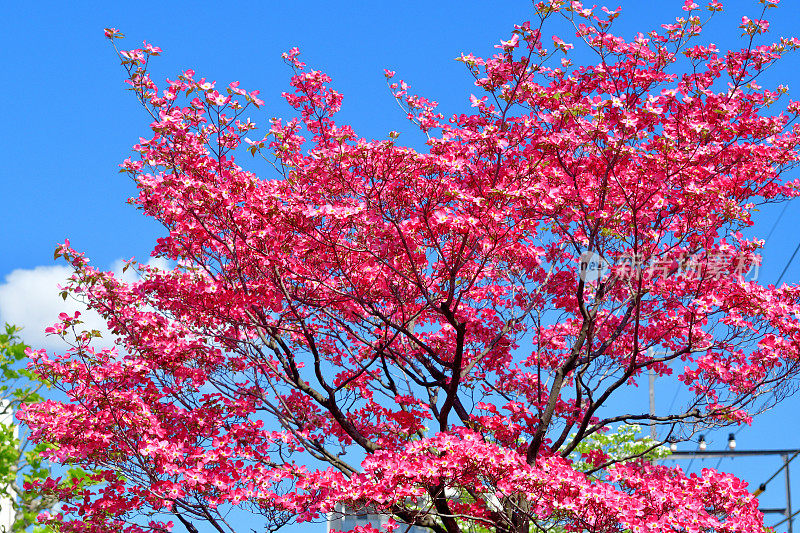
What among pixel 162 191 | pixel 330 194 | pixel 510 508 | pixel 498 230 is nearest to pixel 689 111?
pixel 498 230

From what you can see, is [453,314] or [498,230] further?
[453,314]

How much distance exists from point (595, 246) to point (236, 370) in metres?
4.67

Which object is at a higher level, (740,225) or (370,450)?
(740,225)

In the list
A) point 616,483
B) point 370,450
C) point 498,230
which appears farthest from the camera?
point 370,450

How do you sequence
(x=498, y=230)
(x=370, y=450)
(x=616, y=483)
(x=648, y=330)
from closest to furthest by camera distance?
(x=498, y=230) < (x=616, y=483) < (x=370, y=450) < (x=648, y=330)

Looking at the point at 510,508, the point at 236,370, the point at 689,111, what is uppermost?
the point at 689,111

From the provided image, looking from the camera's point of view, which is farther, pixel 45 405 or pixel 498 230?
pixel 45 405

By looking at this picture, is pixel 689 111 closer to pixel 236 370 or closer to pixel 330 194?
pixel 330 194

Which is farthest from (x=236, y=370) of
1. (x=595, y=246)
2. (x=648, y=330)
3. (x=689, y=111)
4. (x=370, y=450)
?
(x=689, y=111)

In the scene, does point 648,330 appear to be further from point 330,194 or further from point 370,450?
point 330,194

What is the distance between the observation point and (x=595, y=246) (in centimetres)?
934

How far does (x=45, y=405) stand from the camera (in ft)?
29.8

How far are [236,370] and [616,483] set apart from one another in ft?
15.6

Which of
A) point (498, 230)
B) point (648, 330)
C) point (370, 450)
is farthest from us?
point (648, 330)
